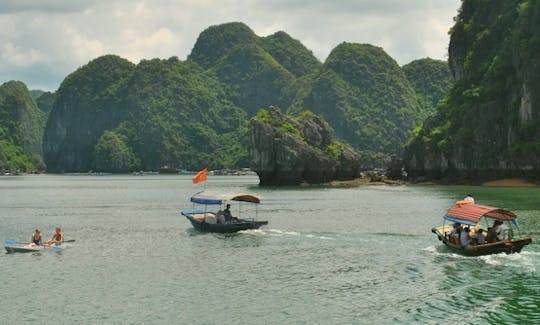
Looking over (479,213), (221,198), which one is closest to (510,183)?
(221,198)

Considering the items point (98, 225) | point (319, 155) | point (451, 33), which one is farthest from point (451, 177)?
point (98, 225)

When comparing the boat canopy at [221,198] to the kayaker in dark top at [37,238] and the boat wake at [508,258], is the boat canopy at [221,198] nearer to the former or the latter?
the kayaker in dark top at [37,238]

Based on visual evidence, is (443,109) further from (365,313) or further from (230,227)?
(365,313)

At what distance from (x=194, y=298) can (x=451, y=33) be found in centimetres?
12444

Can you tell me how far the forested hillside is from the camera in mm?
102812

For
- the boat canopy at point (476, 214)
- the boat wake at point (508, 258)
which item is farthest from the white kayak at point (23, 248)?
the boat canopy at point (476, 214)

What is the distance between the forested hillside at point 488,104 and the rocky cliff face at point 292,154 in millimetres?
15218

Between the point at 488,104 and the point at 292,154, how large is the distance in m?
35.6

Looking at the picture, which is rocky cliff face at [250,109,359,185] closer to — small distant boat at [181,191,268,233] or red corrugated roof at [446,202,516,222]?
small distant boat at [181,191,268,233]

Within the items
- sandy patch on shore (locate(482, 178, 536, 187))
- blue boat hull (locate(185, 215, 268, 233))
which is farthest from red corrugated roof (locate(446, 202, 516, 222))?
sandy patch on shore (locate(482, 178, 536, 187))

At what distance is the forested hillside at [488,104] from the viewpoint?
337 ft

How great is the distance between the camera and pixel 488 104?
114688mm

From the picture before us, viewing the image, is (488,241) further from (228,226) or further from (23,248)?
(23,248)

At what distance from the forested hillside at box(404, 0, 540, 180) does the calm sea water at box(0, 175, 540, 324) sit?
169 feet
